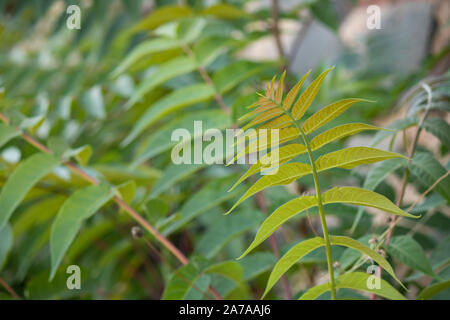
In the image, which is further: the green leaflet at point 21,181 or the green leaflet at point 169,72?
the green leaflet at point 169,72

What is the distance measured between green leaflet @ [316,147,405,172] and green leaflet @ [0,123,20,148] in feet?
1.17

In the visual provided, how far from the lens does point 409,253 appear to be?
1.26ft

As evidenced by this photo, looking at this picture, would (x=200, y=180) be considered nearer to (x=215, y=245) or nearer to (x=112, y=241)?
(x=112, y=241)

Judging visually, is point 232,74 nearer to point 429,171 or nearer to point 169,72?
point 169,72

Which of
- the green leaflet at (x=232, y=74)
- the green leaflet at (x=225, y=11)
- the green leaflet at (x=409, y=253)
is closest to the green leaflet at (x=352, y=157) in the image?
the green leaflet at (x=409, y=253)

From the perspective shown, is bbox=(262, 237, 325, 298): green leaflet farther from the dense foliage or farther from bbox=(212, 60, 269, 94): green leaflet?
bbox=(212, 60, 269, 94): green leaflet

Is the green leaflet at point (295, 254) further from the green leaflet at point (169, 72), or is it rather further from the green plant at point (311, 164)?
the green leaflet at point (169, 72)

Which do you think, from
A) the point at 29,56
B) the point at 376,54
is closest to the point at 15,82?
the point at 29,56

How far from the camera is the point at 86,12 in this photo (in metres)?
1.02

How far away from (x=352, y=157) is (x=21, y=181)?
0.35 meters

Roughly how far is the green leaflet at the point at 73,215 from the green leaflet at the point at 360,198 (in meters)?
0.24

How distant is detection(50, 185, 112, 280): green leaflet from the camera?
0.45 m

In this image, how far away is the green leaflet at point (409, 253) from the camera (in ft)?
1.21
